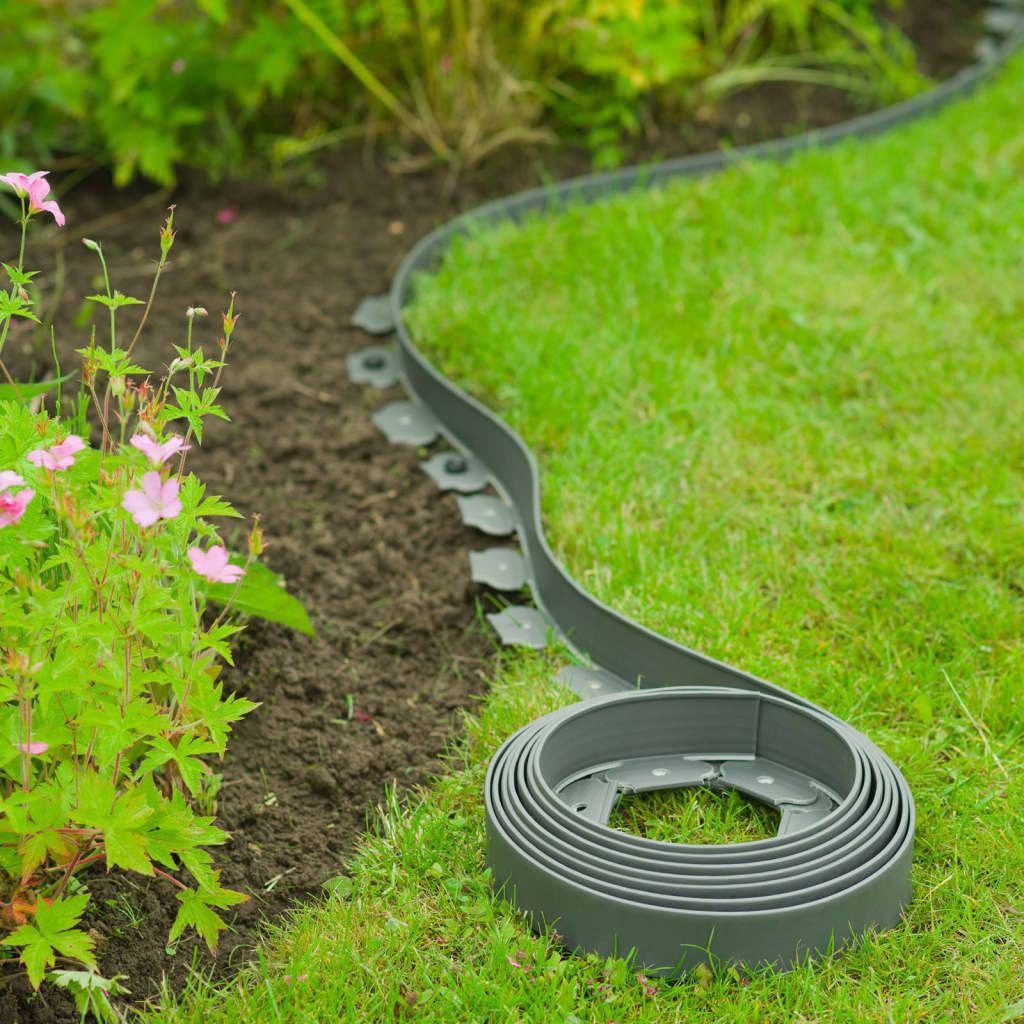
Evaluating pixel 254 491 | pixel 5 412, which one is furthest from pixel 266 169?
pixel 5 412

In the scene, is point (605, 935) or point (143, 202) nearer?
point (605, 935)

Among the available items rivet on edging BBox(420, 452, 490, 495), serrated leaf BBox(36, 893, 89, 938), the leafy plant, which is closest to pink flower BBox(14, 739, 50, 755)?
the leafy plant

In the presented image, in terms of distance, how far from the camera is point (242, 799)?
1996mm

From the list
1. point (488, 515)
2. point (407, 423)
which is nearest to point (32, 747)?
point (488, 515)

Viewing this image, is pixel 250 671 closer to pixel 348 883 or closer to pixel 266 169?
pixel 348 883

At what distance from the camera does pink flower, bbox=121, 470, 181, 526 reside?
1329 mm

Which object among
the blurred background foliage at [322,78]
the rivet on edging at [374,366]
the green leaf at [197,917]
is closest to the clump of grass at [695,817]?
the green leaf at [197,917]

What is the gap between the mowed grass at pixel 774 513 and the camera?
166cm

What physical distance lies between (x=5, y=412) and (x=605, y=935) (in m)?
1.13

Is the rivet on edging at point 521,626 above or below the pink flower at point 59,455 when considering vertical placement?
below

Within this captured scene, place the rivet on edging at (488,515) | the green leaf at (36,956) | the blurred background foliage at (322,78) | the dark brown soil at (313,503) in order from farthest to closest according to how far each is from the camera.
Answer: the blurred background foliage at (322,78), the rivet on edging at (488,515), the dark brown soil at (313,503), the green leaf at (36,956)

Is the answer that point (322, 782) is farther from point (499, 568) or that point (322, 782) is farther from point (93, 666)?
point (499, 568)

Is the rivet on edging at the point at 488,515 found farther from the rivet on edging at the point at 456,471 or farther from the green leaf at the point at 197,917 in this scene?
the green leaf at the point at 197,917

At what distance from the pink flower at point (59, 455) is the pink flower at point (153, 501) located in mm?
145
